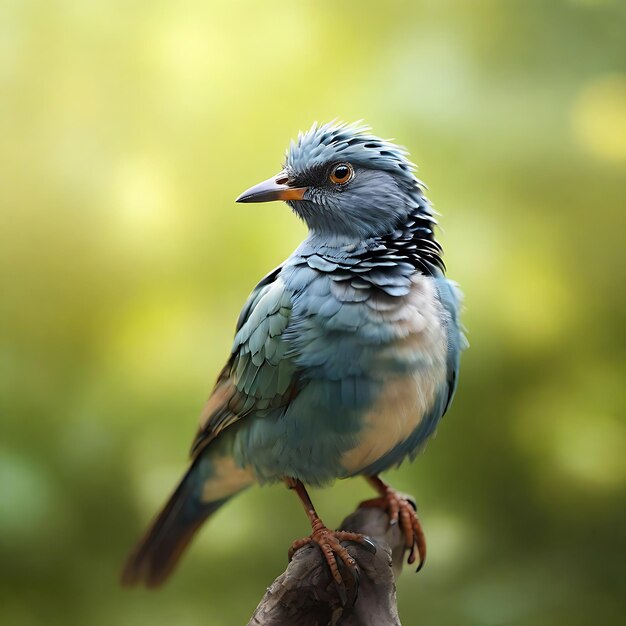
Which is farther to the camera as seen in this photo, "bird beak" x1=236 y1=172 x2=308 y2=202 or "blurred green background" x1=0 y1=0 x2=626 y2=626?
"blurred green background" x1=0 y1=0 x2=626 y2=626

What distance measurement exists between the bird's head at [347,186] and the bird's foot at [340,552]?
508 millimetres

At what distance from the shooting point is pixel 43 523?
187 cm

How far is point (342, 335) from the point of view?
1.21 m

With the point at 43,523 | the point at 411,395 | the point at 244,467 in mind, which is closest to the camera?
the point at 411,395

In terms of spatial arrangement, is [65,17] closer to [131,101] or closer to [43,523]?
[131,101]

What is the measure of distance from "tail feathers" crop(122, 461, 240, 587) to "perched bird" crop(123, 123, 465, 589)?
0.64ft

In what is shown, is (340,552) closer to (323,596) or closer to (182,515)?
(323,596)

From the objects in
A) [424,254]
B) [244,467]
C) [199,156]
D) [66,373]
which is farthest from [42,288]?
[424,254]

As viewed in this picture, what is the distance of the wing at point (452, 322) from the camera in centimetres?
130

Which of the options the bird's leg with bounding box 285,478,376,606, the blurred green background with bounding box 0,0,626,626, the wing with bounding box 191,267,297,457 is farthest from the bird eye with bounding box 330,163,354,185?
the blurred green background with bounding box 0,0,626,626

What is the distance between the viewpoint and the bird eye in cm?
128

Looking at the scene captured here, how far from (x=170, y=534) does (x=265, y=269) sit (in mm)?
683

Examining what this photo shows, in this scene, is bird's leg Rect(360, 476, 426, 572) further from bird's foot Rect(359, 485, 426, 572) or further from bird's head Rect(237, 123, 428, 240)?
bird's head Rect(237, 123, 428, 240)

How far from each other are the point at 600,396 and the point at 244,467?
A: 104 cm
